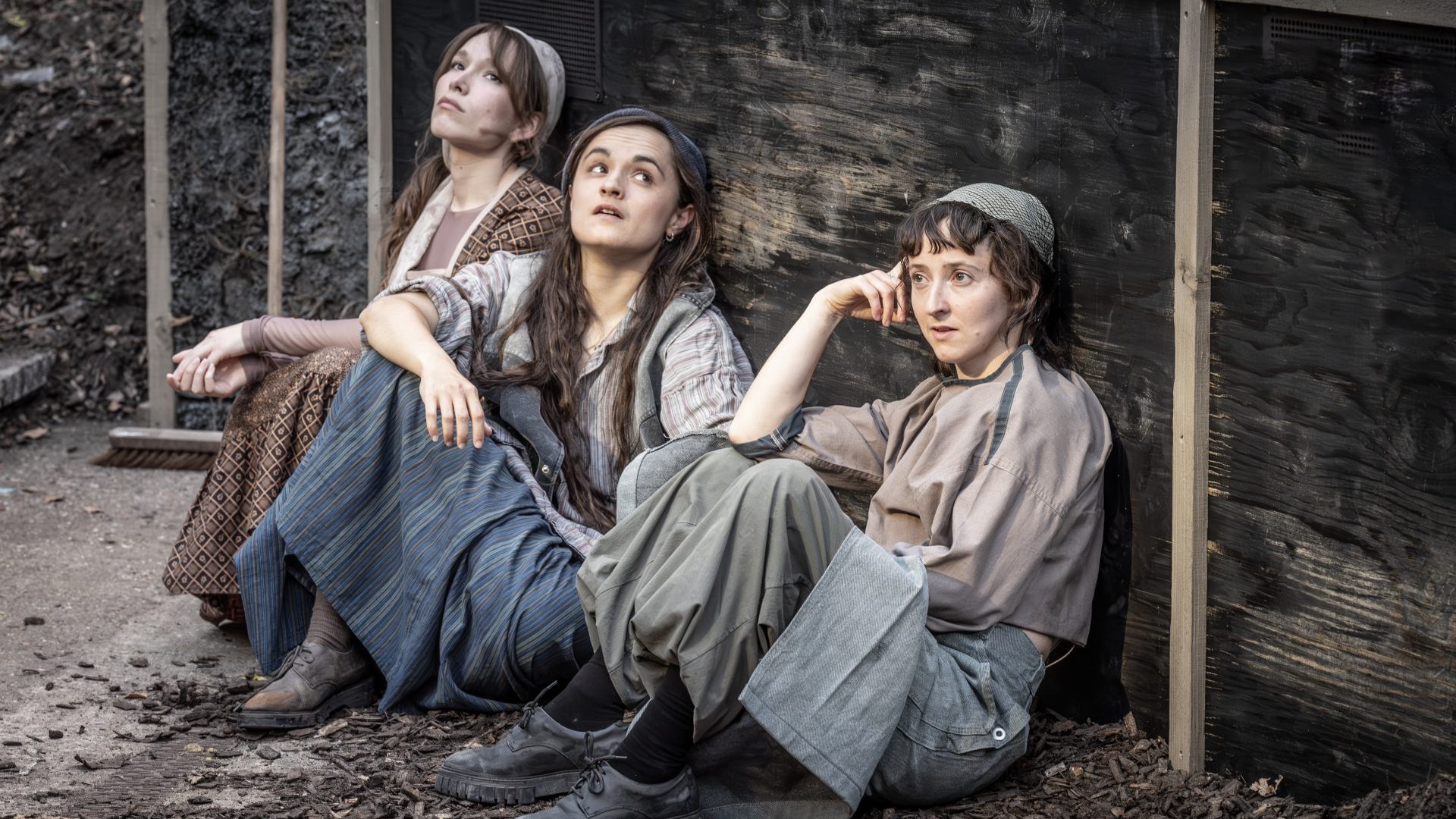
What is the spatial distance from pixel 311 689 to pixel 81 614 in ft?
3.79

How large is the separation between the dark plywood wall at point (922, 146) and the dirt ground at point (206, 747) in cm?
25

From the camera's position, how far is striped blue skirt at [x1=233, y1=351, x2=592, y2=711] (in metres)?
3.49

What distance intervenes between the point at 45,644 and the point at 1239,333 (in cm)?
315

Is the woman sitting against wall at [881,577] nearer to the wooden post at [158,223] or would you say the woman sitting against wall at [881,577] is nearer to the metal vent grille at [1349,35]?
the metal vent grille at [1349,35]

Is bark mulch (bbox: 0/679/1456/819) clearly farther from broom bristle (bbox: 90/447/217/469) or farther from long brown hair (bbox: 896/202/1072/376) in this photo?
broom bristle (bbox: 90/447/217/469)

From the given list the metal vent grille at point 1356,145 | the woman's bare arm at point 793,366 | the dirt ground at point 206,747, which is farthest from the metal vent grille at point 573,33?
the metal vent grille at point 1356,145

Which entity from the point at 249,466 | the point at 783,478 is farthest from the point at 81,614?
the point at 783,478

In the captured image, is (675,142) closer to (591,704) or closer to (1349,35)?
(591,704)

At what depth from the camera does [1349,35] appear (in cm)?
254

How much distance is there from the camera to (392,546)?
3691 mm

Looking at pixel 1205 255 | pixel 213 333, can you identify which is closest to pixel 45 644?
pixel 213 333

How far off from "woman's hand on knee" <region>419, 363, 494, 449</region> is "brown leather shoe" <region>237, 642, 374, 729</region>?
0.61 metres

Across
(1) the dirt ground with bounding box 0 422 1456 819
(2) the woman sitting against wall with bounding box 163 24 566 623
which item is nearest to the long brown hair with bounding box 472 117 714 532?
(2) the woman sitting against wall with bounding box 163 24 566 623

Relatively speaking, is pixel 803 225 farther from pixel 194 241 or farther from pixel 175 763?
pixel 194 241
